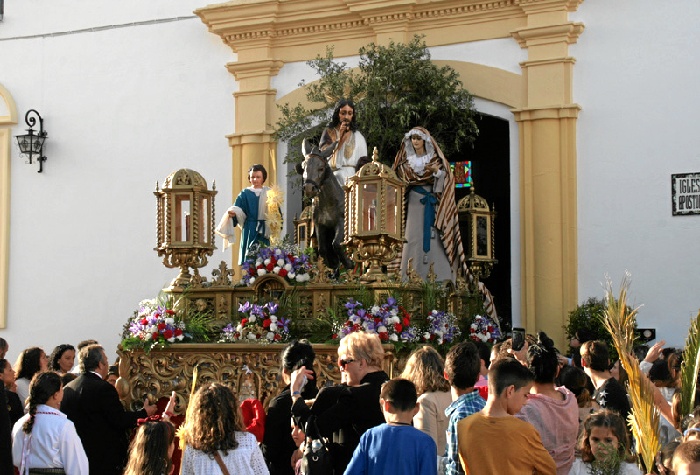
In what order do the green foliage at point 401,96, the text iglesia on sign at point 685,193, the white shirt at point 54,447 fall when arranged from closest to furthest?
the white shirt at point 54,447
the text iglesia on sign at point 685,193
the green foliage at point 401,96

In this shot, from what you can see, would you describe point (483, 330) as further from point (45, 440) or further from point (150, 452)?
point (150, 452)

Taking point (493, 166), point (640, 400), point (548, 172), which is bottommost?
point (640, 400)

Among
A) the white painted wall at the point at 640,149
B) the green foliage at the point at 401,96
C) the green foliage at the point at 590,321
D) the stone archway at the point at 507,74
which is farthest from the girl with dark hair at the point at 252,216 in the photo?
the white painted wall at the point at 640,149

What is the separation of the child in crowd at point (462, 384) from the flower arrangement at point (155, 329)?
5.13 metres

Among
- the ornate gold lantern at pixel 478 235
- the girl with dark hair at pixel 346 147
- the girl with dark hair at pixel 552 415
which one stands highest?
the girl with dark hair at pixel 346 147

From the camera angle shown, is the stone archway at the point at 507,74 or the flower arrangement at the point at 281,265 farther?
the stone archway at the point at 507,74

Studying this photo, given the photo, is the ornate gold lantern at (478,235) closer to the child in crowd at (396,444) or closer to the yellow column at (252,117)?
the yellow column at (252,117)

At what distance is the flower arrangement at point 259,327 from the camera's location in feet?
34.3

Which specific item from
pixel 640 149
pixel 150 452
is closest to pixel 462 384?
pixel 150 452

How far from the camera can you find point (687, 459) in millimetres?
4109

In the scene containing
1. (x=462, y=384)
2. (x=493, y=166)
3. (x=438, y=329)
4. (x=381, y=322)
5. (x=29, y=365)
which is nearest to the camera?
(x=462, y=384)

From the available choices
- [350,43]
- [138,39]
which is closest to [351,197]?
[350,43]

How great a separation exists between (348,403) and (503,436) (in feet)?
3.72

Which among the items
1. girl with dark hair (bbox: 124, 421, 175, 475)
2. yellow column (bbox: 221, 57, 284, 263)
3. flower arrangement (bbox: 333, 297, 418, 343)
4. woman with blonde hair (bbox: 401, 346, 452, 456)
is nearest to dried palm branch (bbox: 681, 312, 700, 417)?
woman with blonde hair (bbox: 401, 346, 452, 456)
